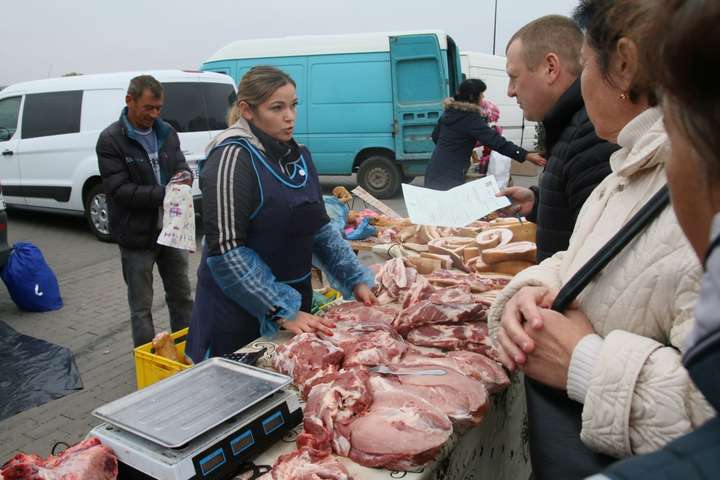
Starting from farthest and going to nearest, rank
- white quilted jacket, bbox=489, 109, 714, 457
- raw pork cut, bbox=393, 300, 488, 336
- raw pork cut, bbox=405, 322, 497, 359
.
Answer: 1. raw pork cut, bbox=393, 300, 488, 336
2. raw pork cut, bbox=405, 322, 497, 359
3. white quilted jacket, bbox=489, 109, 714, 457

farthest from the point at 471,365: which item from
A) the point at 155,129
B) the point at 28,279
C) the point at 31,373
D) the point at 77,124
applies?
the point at 77,124

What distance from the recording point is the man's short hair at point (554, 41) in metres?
2.56

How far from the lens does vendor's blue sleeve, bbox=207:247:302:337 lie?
2281mm

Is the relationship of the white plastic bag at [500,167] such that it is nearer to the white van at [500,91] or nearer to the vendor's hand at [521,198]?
the vendor's hand at [521,198]

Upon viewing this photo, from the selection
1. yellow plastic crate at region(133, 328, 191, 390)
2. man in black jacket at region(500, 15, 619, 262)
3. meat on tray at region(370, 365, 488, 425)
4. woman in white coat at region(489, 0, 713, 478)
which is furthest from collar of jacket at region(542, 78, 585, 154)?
yellow plastic crate at region(133, 328, 191, 390)

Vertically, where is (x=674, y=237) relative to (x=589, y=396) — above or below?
above

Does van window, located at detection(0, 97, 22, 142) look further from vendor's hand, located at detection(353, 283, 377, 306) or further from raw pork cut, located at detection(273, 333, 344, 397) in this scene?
raw pork cut, located at detection(273, 333, 344, 397)

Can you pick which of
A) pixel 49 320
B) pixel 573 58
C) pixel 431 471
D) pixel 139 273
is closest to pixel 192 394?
pixel 431 471

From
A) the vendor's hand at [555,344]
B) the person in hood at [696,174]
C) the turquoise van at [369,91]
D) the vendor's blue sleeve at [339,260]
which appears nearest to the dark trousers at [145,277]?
the vendor's blue sleeve at [339,260]

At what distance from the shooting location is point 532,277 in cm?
167

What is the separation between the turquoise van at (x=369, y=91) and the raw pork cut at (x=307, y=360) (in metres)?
9.29

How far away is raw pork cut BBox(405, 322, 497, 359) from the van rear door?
29.6 ft

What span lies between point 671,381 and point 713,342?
54 cm

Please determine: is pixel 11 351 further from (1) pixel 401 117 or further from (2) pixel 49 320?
(1) pixel 401 117
